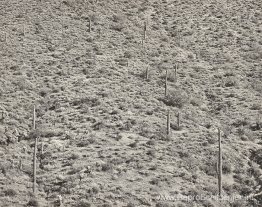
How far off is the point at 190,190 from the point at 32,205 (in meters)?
7.82

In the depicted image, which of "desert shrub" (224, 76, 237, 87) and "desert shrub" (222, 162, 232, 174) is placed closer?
"desert shrub" (222, 162, 232, 174)

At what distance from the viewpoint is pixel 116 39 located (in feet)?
142

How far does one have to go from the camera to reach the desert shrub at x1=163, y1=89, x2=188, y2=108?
3350 cm

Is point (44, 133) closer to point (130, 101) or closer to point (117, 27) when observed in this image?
point (130, 101)

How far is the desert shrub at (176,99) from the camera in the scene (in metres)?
33.5

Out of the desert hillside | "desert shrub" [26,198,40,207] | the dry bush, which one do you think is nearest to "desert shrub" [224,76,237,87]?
the desert hillside

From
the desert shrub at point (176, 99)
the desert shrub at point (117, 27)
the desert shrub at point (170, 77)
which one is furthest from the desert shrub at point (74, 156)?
the desert shrub at point (117, 27)

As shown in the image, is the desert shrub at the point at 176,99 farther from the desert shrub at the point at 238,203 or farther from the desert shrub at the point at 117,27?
the desert shrub at the point at 117,27

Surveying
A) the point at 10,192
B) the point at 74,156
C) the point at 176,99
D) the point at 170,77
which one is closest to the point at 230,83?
the point at 170,77

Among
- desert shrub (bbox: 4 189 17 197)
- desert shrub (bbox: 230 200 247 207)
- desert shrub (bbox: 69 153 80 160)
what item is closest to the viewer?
desert shrub (bbox: 4 189 17 197)

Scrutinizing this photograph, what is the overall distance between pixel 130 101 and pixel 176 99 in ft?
11.0

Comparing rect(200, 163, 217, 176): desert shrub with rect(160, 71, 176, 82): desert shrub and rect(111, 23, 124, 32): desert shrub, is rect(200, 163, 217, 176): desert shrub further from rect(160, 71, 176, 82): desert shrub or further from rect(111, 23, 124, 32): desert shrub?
rect(111, 23, 124, 32): desert shrub

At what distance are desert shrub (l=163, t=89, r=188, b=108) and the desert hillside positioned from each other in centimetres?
7

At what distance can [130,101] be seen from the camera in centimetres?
3297
